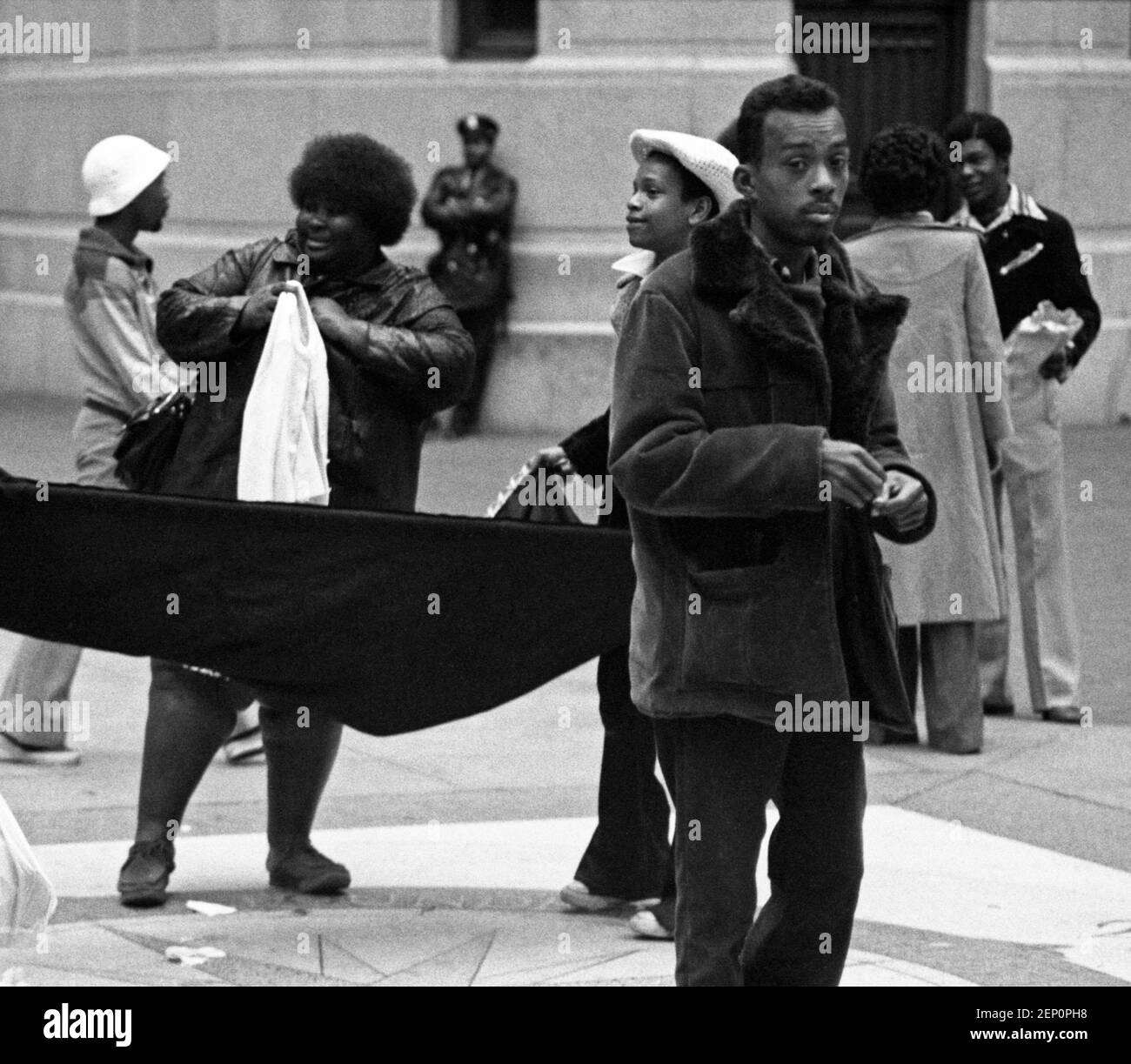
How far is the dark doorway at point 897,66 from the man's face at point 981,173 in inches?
292

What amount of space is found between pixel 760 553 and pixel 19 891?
1.93 meters

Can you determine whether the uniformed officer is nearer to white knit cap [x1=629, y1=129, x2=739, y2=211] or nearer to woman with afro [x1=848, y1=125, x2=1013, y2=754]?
woman with afro [x1=848, y1=125, x2=1013, y2=754]

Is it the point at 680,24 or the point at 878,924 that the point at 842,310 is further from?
the point at 680,24

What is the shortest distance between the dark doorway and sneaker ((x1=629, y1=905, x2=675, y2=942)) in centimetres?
1096

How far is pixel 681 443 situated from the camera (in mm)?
4445

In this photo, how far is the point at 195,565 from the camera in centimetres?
599

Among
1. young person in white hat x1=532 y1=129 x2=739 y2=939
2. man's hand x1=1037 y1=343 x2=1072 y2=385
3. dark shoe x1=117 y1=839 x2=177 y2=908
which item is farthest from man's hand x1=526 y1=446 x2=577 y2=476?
man's hand x1=1037 y1=343 x2=1072 y2=385

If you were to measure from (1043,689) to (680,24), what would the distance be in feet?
26.0

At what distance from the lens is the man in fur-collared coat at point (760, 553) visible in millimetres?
4480

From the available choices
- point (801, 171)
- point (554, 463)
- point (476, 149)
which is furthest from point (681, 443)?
point (476, 149)

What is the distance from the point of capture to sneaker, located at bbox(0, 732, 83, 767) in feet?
26.7

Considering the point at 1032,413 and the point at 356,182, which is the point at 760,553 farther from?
the point at 1032,413

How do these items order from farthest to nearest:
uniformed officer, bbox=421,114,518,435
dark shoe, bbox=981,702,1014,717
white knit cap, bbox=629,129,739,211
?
uniformed officer, bbox=421,114,518,435
dark shoe, bbox=981,702,1014,717
white knit cap, bbox=629,129,739,211
